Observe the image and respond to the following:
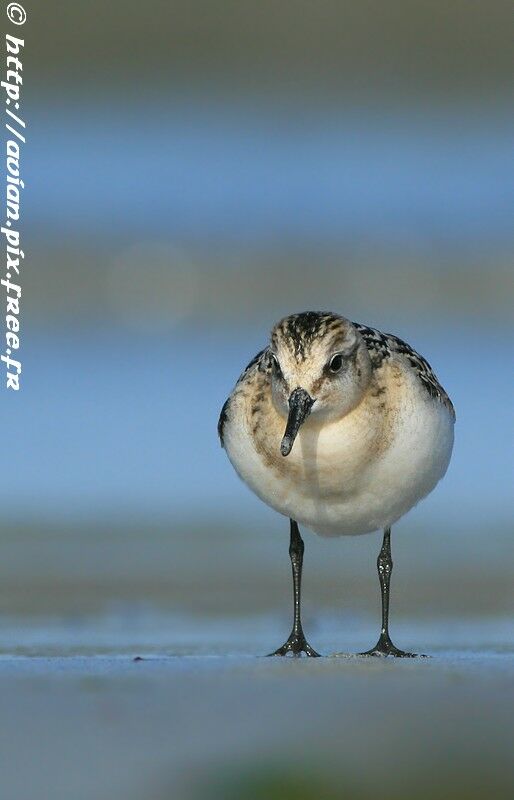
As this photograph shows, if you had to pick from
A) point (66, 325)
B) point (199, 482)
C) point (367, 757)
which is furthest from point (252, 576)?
point (66, 325)

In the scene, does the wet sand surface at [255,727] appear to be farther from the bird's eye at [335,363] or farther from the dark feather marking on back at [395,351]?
the dark feather marking on back at [395,351]

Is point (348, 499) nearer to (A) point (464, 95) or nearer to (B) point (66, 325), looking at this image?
(B) point (66, 325)

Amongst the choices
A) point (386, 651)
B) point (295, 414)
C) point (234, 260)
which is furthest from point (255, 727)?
point (234, 260)

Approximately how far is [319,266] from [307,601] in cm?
1167

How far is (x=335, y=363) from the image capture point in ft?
23.0

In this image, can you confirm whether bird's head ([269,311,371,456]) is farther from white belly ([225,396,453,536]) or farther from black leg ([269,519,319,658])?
black leg ([269,519,319,658])

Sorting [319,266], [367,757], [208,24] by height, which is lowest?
[367,757]

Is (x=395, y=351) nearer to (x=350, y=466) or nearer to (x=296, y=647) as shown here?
(x=350, y=466)

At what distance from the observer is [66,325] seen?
18.5 metres

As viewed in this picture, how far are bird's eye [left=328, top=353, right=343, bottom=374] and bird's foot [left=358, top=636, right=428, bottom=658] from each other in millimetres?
1177

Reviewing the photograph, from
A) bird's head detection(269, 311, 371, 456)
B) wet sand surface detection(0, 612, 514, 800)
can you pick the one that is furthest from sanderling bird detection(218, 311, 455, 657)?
wet sand surface detection(0, 612, 514, 800)

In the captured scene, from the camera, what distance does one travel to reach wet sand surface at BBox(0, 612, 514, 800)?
3.94 meters

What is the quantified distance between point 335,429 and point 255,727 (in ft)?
8.71

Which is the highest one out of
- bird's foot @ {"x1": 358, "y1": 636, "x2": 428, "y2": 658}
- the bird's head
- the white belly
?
the bird's head
